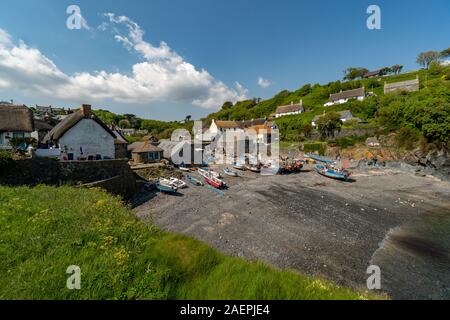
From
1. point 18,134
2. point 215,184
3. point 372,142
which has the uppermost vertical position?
point 18,134

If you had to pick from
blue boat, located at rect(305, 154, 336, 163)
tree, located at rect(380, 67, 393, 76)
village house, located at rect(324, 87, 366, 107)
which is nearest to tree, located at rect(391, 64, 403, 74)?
tree, located at rect(380, 67, 393, 76)

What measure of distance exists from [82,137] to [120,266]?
25624 millimetres


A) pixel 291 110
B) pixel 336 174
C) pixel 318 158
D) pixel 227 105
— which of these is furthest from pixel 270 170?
pixel 227 105

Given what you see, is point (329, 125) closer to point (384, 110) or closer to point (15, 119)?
point (384, 110)

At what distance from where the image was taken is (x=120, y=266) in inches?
190

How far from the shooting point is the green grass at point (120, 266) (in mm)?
4191

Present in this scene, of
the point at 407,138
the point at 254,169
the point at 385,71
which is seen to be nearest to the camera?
the point at 254,169

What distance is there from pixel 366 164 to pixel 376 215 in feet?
94.7

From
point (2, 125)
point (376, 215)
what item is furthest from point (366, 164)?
point (2, 125)

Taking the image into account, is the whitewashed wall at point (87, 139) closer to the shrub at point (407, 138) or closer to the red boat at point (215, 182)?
the red boat at point (215, 182)

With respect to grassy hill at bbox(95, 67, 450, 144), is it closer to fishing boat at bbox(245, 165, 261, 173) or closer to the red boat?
fishing boat at bbox(245, 165, 261, 173)

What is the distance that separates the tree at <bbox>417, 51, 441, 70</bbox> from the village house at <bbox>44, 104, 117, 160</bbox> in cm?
15840
